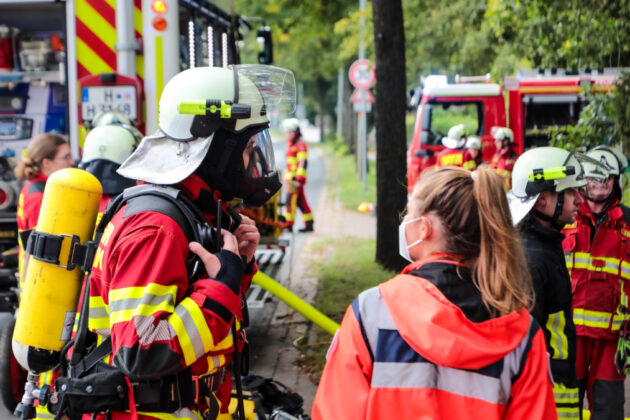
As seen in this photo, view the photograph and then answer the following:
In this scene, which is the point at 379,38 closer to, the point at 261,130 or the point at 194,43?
the point at 194,43

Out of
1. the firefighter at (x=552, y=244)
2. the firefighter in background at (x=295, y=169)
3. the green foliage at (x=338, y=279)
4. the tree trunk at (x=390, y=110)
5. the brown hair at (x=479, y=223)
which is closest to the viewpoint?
the brown hair at (x=479, y=223)

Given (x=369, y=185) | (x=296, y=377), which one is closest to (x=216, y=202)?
(x=296, y=377)

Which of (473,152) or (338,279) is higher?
(473,152)

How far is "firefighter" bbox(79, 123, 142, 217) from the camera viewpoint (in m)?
3.94

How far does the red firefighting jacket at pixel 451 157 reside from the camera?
43.5ft

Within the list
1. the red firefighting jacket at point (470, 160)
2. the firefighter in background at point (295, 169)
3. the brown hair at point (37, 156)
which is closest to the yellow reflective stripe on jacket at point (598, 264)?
the brown hair at point (37, 156)

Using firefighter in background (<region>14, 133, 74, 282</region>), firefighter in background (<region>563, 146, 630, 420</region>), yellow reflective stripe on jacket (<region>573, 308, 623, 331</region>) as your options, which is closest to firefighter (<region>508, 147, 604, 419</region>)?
firefighter in background (<region>563, 146, 630, 420</region>)

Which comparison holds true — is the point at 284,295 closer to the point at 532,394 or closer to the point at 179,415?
the point at 179,415

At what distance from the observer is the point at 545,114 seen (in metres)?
14.9

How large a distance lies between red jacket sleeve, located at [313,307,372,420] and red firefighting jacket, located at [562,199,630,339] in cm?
251

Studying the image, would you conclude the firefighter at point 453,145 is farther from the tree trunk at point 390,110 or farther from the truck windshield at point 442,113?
the tree trunk at point 390,110

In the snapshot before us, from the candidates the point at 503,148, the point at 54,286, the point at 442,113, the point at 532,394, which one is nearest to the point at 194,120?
the point at 54,286

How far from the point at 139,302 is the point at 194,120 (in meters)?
0.63

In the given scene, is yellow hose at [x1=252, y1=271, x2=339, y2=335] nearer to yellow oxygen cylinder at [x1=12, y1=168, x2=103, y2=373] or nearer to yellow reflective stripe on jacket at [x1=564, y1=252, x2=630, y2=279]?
yellow reflective stripe on jacket at [x1=564, y1=252, x2=630, y2=279]
